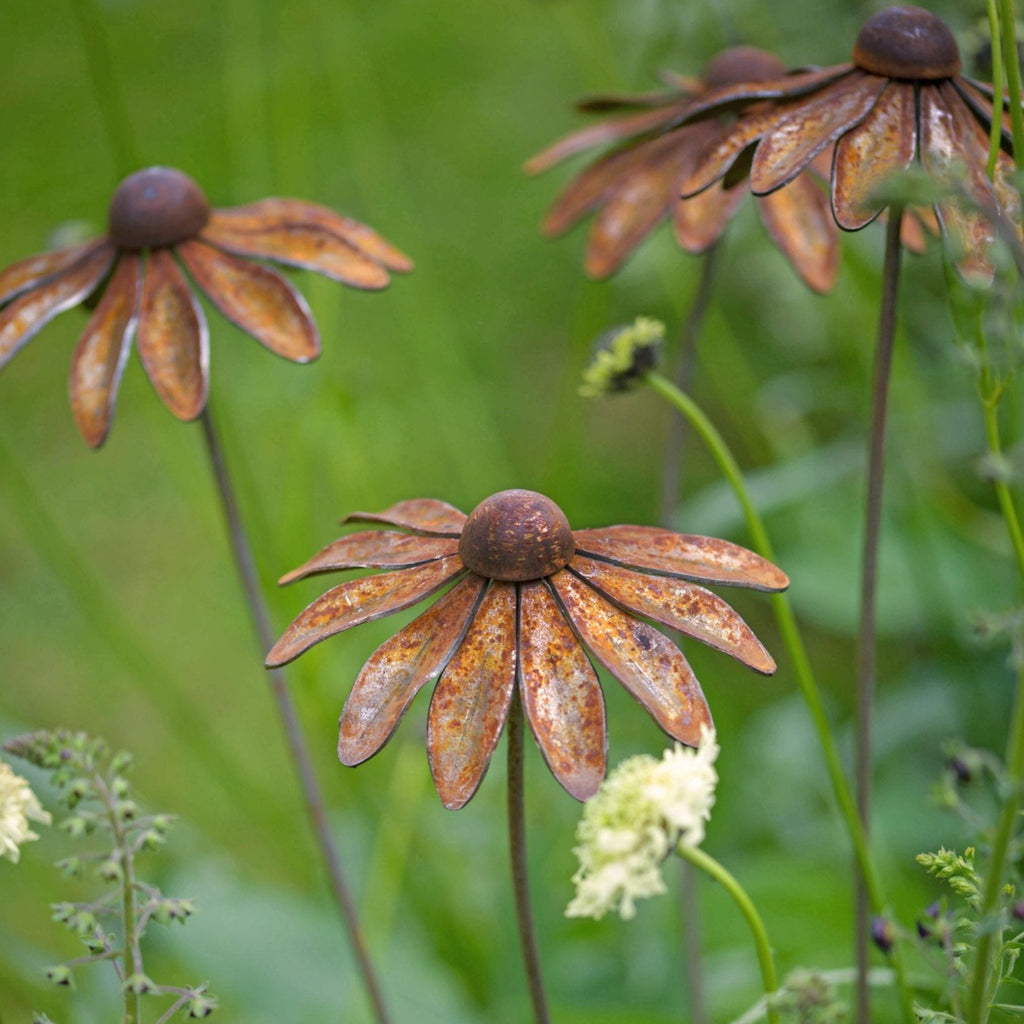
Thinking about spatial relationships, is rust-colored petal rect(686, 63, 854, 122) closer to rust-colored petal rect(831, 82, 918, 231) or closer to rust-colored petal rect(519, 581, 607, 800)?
rust-colored petal rect(831, 82, 918, 231)

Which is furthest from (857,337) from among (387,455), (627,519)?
(387,455)

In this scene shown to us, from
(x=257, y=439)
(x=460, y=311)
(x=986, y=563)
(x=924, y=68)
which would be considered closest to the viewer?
(x=924, y=68)

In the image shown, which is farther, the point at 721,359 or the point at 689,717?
the point at 721,359

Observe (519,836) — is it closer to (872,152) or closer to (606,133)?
(872,152)

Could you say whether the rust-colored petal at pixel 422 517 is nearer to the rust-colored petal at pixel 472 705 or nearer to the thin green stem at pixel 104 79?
the rust-colored petal at pixel 472 705

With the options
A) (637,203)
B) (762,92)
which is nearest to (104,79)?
(637,203)

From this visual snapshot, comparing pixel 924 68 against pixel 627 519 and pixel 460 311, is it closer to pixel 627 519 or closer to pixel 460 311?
pixel 627 519
